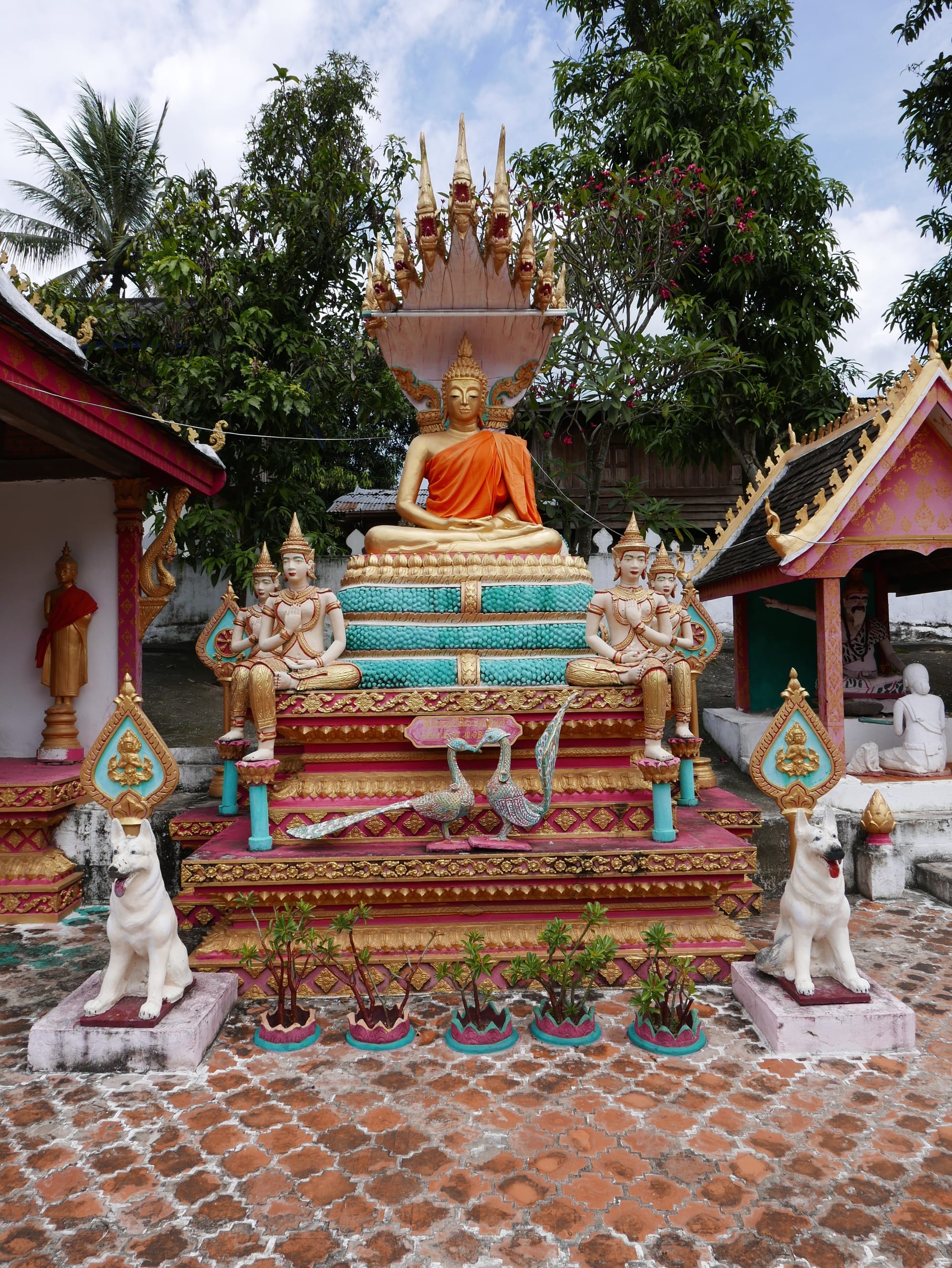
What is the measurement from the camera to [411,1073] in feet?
13.6

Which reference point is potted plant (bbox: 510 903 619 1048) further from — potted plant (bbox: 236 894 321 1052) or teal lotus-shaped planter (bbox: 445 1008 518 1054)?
potted plant (bbox: 236 894 321 1052)

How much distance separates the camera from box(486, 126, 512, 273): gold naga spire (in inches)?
272

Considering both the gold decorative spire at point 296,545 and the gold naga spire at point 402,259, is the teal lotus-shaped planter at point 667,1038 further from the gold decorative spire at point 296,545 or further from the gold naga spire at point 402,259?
the gold naga spire at point 402,259

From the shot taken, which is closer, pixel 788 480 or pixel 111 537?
pixel 111 537

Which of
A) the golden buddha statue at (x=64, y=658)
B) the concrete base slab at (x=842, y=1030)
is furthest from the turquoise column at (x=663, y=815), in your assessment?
the golden buddha statue at (x=64, y=658)

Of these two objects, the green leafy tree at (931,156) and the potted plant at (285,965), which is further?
the green leafy tree at (931,156)

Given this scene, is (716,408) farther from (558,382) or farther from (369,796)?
(369,796)

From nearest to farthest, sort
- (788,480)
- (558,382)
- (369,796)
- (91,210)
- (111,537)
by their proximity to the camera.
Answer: (369,796) → (111,537) → (788,480) → (558,382) → (91,210)

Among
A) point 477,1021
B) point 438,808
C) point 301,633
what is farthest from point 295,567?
point 477,1021

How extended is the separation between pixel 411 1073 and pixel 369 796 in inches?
73.2

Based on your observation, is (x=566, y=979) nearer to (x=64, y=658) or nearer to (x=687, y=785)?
(x=687, y=785)

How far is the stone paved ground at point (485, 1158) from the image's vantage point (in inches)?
116

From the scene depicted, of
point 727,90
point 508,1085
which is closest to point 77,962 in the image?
point 508,1085

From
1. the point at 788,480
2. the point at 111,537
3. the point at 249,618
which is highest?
the point at 788,480
